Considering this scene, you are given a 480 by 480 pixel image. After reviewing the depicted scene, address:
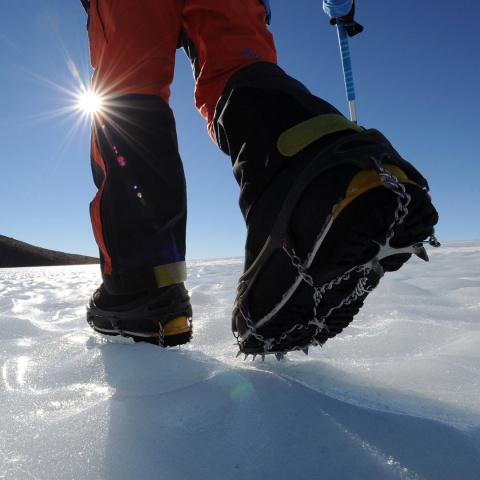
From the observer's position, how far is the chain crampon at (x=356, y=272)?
1.80 ft

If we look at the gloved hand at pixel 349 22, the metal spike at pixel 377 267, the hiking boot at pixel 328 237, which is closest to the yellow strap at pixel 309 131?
the hiking boot at pixel 328 237

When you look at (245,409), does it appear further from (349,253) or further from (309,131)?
(309,131)

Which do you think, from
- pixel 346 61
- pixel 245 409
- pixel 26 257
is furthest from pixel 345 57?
pixel 26 257

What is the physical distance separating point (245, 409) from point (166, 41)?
2.83 feet

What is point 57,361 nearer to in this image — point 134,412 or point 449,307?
point 134,412

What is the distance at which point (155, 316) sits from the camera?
89cm

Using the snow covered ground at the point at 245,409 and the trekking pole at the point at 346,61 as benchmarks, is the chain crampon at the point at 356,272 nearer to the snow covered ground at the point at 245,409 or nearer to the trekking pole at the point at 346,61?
the snow covered ground at the point at 245,409

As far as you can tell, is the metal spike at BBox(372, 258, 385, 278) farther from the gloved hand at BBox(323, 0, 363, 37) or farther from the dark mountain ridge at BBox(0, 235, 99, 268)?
the dark mountain ridge at BBox(0, 235, 99, 268)

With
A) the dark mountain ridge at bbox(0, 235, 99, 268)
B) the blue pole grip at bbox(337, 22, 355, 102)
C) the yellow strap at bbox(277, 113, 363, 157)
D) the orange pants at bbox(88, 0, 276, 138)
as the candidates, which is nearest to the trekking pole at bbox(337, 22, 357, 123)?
the blue pole grip at bbox(337, 22, 355, 102)

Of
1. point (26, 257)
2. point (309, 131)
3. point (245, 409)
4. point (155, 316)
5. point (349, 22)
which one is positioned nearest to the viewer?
point (245, 409)

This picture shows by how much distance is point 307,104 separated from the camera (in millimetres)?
732

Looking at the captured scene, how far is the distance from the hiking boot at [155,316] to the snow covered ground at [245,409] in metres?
0.05

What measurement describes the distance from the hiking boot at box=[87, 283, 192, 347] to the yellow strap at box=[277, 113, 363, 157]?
451mm

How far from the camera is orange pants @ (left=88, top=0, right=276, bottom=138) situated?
869mm
